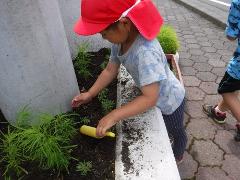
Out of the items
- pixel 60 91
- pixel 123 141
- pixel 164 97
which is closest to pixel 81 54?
pixel 60 91

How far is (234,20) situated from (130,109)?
1262 mm

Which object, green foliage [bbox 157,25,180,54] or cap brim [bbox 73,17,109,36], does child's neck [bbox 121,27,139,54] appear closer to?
cap brim [bbox 73,17,109,36]

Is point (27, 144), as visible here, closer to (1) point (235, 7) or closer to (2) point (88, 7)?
(2) point (88, 7)

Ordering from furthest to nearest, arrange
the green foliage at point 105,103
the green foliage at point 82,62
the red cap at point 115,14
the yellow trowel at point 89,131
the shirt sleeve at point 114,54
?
the green foliage at point 82,62 → the green foliage at point 105,103 → the shirt sleeve at point 114,54 → the yellow trowel at point 89,131 → the red cap at point 115,14

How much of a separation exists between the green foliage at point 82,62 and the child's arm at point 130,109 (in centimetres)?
94

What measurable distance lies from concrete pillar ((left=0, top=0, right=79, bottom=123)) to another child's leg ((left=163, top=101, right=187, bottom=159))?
715 mm

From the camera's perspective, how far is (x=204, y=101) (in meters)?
3.36

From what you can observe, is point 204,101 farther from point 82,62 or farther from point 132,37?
point 132,37

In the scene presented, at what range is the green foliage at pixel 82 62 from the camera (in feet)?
8.00

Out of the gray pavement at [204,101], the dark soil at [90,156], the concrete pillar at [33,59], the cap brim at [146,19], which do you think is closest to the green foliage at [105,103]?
the dark soil at [90,156]

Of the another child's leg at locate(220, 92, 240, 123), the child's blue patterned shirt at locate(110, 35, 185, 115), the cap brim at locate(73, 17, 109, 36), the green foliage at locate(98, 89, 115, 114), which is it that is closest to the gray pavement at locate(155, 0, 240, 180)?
the another child's leg at locate(220, 92, 240, 123)

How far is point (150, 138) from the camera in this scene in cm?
Answer: 166

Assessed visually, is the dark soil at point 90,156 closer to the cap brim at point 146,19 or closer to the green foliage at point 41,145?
the green foliage at point 41,145

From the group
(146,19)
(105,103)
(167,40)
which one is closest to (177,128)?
(105,103)
